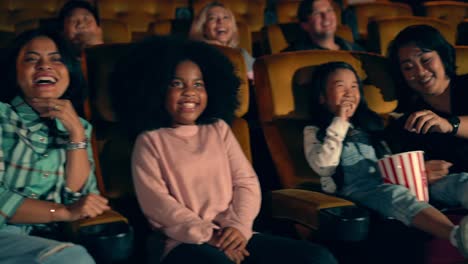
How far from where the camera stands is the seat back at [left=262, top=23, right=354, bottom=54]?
3.21 metres

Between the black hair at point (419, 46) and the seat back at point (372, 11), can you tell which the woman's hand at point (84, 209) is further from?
the seat back at point (372, 11)

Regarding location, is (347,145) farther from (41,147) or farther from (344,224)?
(41,147)

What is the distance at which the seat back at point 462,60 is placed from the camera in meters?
2.27

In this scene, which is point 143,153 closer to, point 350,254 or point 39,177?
point 39,177

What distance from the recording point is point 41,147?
1.58 m

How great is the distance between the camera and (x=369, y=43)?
2.88 metres

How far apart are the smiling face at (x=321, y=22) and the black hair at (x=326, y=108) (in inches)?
45.9

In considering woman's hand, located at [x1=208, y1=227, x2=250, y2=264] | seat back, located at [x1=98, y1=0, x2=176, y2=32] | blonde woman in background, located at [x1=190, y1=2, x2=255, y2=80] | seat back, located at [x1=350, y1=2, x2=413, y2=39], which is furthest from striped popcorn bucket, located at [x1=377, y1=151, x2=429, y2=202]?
seat back, located at [x1=98, y1=0, x2=176, y2=32]

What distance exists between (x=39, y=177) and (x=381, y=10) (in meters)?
3.38

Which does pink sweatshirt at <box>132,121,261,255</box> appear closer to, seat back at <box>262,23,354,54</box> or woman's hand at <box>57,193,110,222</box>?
woman's hand at <box>57,193,110,222</box>

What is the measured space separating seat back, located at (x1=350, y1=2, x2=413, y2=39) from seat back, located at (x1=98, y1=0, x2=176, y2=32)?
1387mm

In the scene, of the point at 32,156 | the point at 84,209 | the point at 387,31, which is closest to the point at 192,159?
the point at 84,209

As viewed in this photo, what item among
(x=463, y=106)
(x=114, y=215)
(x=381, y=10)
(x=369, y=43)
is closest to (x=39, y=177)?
(x=114, y=215)

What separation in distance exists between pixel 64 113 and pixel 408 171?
976mm
